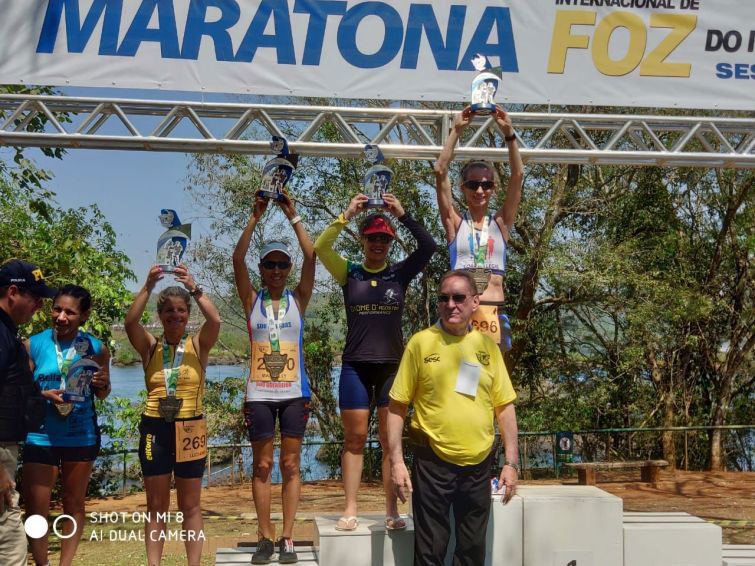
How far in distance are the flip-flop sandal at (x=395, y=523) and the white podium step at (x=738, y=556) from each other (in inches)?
68.3

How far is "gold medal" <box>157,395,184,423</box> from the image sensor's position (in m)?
3.68

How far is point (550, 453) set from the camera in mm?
10961

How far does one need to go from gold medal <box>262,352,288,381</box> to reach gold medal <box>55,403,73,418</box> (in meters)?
0.97

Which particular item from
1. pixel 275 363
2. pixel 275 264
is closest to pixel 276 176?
pixel 275 264

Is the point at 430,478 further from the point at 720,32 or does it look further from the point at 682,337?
the point at 682,337

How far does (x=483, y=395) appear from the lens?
131 inches

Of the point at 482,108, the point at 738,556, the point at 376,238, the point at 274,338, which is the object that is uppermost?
the point at 482,108

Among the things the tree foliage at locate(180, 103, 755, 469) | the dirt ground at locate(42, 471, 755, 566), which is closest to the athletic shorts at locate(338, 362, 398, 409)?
the dirt ground at locate(42, 471, 755, 566)

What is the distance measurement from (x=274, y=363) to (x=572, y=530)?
1677mm

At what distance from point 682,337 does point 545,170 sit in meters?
3.29

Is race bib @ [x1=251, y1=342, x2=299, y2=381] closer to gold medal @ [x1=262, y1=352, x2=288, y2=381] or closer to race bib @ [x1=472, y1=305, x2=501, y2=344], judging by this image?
gold medal @ [x1=262, y1=352, x2=288, y2=381]

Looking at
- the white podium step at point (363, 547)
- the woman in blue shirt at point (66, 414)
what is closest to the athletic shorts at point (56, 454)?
the woman in blue shirt at point (66, 414)

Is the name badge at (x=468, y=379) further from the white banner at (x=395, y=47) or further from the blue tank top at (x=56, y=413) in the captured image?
the white banner at (x=395, y=47)

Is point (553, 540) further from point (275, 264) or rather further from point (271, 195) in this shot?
point (271, 195)
